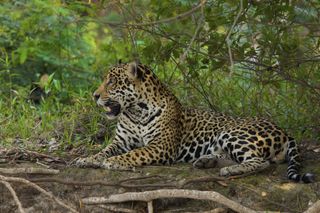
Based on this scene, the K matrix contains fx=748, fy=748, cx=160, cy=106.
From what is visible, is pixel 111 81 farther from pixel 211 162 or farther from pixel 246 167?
pixel 246 167

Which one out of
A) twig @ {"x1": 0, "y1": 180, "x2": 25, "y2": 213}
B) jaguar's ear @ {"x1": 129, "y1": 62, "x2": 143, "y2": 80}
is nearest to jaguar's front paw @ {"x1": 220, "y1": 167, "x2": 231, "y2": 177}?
jaguar's ear @ {"x1": 129, "y1": 62, "x2": 143, "y2": 80}

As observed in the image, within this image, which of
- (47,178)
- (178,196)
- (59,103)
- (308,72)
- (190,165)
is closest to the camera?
(178,196)

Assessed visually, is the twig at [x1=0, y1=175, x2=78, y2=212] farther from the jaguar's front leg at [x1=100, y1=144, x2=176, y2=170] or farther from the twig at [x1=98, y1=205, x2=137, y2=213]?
the jaguar's front leg at [x1=100, y1=144, x2=176, y2=170]

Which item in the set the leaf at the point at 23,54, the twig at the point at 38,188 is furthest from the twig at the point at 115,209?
the leaf at the point at 23,54

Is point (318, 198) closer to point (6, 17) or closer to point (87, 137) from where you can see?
point (87, 137)

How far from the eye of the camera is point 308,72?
9.68 meters

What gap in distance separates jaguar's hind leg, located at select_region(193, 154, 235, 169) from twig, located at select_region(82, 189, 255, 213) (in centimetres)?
109

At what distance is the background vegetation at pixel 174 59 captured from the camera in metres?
8.52

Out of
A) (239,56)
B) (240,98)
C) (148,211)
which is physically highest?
(239,56)

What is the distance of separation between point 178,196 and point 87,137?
2.92m

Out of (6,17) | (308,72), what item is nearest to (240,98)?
(308,72)

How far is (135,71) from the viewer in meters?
9.12

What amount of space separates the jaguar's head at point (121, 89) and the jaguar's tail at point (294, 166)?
1.92 meters

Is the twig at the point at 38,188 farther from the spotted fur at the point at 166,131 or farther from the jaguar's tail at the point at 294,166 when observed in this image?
the jaguar's tail at the point at 294,166
